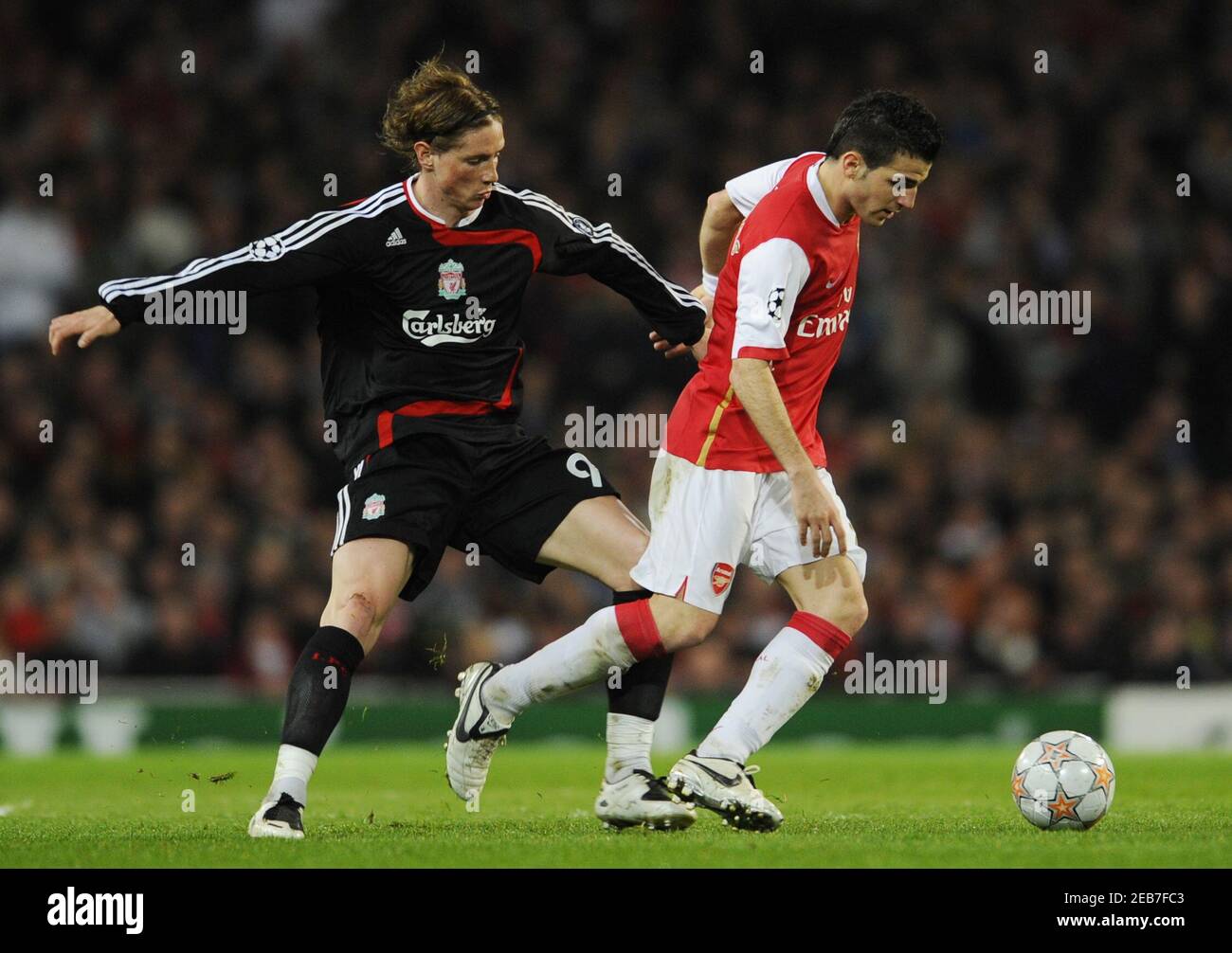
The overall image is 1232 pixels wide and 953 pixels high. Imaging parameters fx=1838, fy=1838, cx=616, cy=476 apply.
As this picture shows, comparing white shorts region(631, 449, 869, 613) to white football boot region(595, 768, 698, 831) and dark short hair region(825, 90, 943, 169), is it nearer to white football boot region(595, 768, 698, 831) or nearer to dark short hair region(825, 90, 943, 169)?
white football boot region(595, 768, 698, 831)

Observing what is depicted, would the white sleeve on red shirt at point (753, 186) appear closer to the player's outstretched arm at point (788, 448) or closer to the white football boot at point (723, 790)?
the player's outstretched arm at point (788, 448)

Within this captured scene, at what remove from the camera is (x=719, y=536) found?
5781mm

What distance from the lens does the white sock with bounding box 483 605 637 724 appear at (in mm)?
5906

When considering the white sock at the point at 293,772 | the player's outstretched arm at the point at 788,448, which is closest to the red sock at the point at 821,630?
the player's outstretched arm at the point at 788,448

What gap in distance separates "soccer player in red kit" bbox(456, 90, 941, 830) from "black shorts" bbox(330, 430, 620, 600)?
1.18 ft

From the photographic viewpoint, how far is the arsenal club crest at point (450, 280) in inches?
239

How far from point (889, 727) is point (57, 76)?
8.18 m

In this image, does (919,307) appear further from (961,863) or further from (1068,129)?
(961,863)

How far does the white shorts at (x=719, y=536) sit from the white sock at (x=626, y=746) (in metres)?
0.48

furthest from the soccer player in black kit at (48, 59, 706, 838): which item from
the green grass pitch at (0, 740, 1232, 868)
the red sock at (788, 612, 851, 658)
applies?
the red sock at (788, 612, 851, 658)

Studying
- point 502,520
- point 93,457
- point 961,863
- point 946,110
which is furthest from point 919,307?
point 961,863

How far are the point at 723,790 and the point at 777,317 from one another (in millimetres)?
1429

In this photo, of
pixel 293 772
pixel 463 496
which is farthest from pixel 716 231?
pixel 293 772

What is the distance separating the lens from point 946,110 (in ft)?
49.2
